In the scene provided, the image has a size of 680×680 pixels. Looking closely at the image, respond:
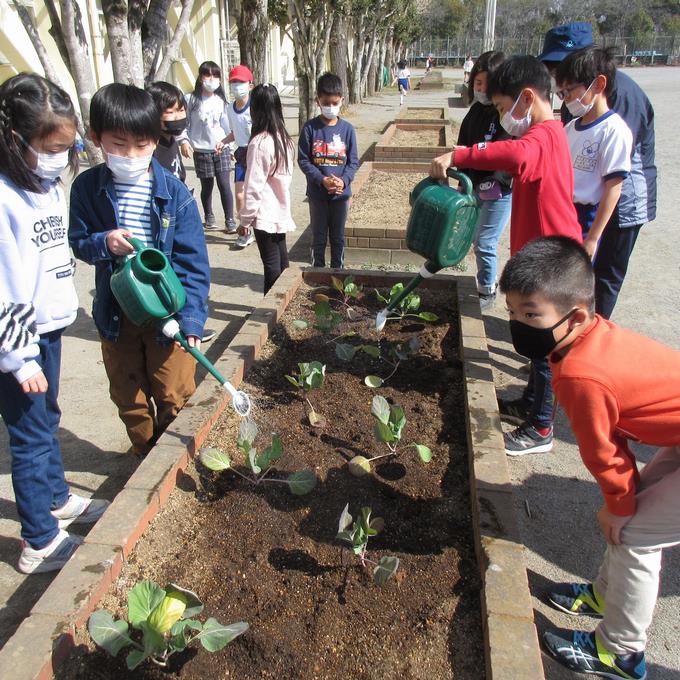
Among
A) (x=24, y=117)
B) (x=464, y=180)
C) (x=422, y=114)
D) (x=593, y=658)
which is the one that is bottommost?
(x=593, y=658)

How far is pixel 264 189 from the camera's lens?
423 centimetres

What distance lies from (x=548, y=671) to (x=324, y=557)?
81cm

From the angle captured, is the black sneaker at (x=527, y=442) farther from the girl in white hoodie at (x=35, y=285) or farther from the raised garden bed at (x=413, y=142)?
the raised garden bed at (x=413, y=142)

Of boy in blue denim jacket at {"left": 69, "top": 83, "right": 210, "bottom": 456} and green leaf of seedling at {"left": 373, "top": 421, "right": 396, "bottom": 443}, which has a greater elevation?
boy in blue denim jacket at {"left": 69, "top": 83, "right": 210, "bottom": 456}

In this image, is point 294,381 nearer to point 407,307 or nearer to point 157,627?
point 407,307

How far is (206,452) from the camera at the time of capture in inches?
92.3

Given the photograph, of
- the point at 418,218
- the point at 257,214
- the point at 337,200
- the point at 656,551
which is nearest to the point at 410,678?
the point at 656,551

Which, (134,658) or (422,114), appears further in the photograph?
(422,114)

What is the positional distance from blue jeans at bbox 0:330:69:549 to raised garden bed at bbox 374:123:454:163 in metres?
7.29

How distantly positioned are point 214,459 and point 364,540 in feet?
2.31

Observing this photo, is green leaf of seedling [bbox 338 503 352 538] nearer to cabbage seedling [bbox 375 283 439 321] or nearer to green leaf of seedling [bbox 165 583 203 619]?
green leaf of seedling [bbox 165 583 203 619]

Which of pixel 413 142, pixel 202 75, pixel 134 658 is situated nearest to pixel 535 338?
pixel 134 658

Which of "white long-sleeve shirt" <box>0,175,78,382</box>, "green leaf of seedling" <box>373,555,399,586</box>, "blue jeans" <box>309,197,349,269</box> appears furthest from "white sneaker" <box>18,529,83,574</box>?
"blue jeans" <box>309,197,349,269</box>

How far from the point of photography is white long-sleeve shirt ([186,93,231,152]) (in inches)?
239
